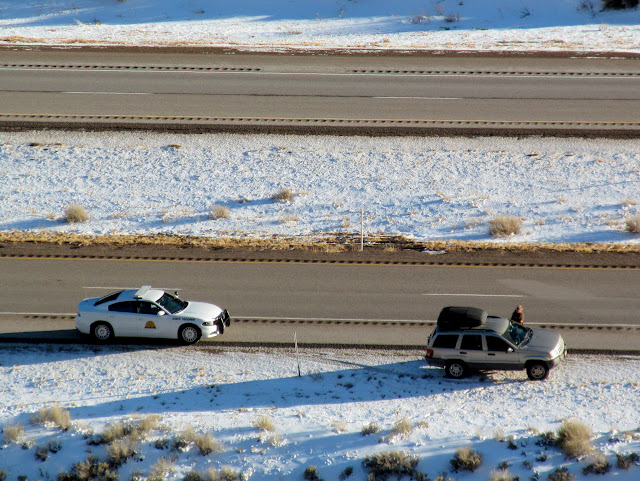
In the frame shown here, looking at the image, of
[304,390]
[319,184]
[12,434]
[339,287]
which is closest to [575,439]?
[304,390]

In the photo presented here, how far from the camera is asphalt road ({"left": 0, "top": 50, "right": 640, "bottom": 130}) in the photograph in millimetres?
28441

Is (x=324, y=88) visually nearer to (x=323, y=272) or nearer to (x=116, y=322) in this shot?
(x=323, y=272)

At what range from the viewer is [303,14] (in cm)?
3934

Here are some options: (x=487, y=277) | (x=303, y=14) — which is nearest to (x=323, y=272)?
(x=487, y=277)

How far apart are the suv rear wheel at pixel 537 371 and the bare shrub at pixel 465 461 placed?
3.53 meters

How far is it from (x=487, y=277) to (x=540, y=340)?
426 centimetres

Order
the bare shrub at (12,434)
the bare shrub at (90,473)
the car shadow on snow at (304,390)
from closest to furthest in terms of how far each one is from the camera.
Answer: the bare shrub at (90,473) → the bare shrub at (12,434) → the car shadow on snow at (304,390)

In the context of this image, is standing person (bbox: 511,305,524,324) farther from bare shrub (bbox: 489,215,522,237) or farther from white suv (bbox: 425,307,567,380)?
bare shrub (bbox: 489,215,522,237)

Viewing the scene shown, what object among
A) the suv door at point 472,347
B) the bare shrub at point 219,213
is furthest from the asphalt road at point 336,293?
the bare shrub at point 219,213

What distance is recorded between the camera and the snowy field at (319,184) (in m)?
23.5

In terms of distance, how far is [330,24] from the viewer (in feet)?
124

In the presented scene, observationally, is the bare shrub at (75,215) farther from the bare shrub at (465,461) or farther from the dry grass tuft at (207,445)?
the bare shrub at (465,461)

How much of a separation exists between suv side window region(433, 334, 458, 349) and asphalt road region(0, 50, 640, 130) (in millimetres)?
13821

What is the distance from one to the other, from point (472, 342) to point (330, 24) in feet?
84.7
